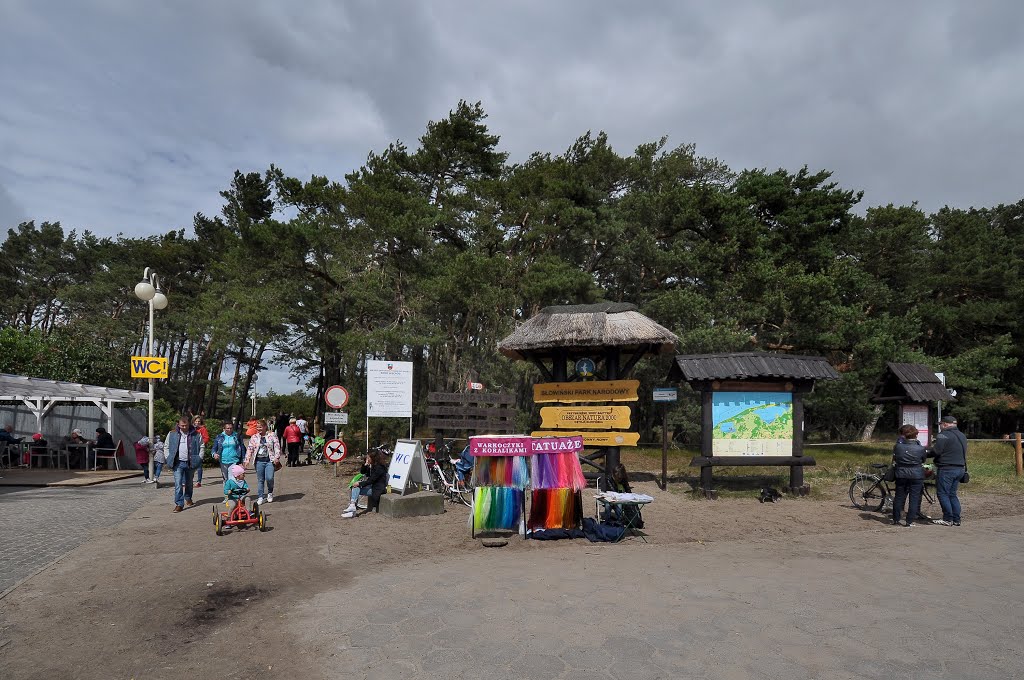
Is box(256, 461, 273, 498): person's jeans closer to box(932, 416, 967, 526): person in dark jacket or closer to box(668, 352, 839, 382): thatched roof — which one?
box(668, 352, 839, 382): thatched roof

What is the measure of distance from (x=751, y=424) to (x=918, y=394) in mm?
5845

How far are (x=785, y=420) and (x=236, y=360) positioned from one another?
36880 mm

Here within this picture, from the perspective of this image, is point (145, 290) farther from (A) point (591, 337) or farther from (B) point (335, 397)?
(A) point (591, 337)

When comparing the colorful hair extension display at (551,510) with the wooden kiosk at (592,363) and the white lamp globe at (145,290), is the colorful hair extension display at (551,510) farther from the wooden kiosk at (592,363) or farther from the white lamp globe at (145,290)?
the white lamp globe at (145,290)

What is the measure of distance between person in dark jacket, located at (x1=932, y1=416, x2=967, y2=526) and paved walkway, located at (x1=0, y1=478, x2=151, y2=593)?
41.9ft

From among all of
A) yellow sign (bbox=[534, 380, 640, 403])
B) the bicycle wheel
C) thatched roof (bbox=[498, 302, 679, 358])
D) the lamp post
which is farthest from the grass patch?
the lamp post

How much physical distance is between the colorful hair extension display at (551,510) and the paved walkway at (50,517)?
620 cm

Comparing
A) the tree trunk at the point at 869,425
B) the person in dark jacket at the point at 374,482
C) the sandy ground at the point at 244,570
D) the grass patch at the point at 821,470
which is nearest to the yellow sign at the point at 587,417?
the sandy ground at the point at 244,570

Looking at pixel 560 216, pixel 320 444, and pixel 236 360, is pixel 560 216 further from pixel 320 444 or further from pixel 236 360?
pixel 236 360

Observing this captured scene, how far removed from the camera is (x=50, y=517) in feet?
33.8

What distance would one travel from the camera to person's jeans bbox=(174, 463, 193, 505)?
37.0 ft

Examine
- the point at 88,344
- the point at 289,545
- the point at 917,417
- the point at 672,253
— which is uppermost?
the point at 672,253

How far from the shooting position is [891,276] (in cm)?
3231

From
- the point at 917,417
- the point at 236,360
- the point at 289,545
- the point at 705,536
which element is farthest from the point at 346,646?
the point at 236,360
